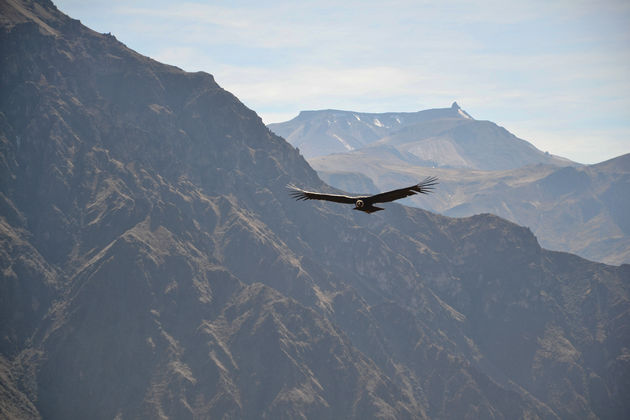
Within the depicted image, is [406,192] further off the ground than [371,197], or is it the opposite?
[406,192]

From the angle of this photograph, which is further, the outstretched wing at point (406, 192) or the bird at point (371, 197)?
the bird at point (371, 197)

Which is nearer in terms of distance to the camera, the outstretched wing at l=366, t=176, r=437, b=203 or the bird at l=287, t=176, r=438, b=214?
the outstretched wing at l=366, t=176, r=437, b=203

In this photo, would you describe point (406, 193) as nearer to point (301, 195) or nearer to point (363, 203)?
point (363, 203)

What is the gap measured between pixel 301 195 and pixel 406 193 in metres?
11.6

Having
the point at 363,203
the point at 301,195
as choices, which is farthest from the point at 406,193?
the point at 301,195

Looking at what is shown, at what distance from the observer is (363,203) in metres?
78.6

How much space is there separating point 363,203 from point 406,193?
4656 mm

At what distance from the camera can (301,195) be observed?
3211 inches

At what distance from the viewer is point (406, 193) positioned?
7688cm

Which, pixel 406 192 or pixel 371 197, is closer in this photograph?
pixel 406 192
